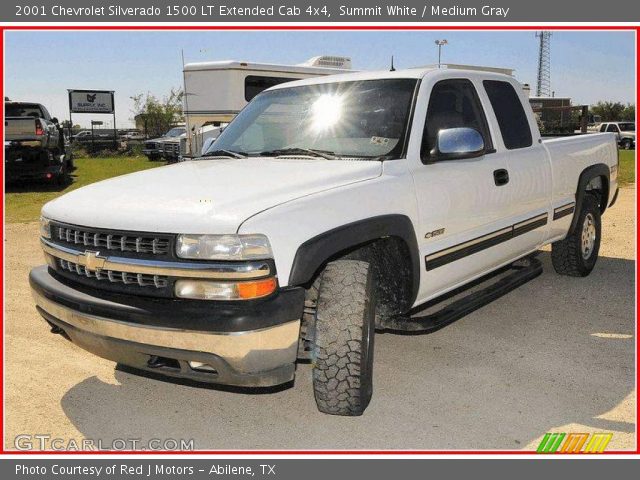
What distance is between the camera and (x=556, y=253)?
6605mm

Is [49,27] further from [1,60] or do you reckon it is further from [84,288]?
[84,288]

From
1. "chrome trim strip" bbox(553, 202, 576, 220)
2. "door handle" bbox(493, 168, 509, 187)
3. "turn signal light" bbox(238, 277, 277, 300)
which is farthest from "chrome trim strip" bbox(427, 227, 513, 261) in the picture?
"turn signal light" bbox(238, 277, 277, 300)

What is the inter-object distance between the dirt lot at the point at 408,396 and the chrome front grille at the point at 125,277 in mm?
864

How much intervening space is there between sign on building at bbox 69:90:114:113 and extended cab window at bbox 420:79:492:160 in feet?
134

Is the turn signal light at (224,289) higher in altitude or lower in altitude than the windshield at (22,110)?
lower

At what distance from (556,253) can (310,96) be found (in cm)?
322

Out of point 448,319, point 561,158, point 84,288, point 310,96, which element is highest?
point 310,96

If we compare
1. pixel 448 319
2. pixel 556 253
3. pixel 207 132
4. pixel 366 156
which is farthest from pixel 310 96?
pixel 207 132

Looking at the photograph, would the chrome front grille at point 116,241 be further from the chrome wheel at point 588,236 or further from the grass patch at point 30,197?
the grass patch at point 30,197

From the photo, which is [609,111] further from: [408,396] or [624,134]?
[408,396]

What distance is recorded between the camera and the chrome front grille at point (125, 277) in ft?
10.5

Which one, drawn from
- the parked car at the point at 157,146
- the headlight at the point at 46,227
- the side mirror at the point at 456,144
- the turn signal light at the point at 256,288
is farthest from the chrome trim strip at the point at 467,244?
the parked car at the point at 157,146

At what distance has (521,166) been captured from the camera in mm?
5234

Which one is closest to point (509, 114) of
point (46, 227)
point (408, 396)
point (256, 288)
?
point (408, 396)
